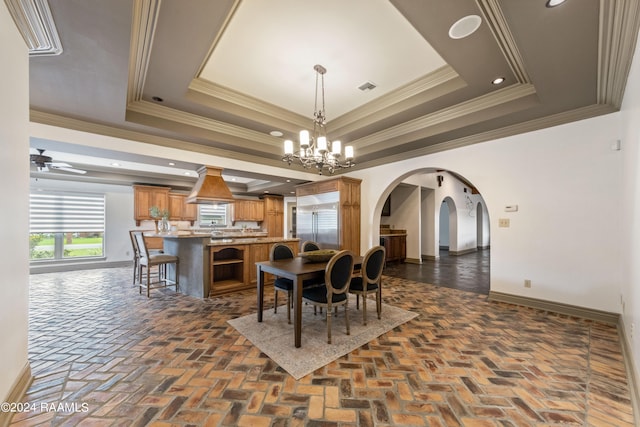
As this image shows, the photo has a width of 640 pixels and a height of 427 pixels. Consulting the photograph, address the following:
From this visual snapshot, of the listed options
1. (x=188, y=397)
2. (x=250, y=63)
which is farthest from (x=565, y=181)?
(x=188, y=397)

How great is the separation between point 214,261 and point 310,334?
251 cm

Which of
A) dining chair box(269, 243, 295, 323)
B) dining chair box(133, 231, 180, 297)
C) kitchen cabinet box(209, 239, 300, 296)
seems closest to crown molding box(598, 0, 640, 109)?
dining chair box(269, 243, 295, 323)

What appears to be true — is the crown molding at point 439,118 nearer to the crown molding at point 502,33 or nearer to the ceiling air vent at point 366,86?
the crown molding at point 502,33

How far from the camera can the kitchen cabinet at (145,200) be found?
736 cm

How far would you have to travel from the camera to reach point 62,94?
271 cm

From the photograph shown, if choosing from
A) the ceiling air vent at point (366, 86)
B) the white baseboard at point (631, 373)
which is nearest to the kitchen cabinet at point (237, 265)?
the ceiling air vent at point (366, 86)

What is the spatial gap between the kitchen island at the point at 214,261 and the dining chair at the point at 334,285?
216 centimetres

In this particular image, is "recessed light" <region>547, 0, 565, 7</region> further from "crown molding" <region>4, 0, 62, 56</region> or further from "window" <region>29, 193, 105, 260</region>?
"window" <region>29, 193, 105, 260</region>

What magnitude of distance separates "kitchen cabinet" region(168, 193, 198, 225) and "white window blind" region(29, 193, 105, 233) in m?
1.72

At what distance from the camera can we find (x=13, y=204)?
5.46 ft

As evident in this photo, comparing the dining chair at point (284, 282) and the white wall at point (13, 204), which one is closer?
the white wall at point (13, 204)

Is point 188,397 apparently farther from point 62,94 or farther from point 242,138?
point 242,138

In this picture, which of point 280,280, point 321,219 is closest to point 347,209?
point 321,219

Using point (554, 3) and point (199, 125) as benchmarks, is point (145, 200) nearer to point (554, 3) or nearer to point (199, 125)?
point (199, 125)
